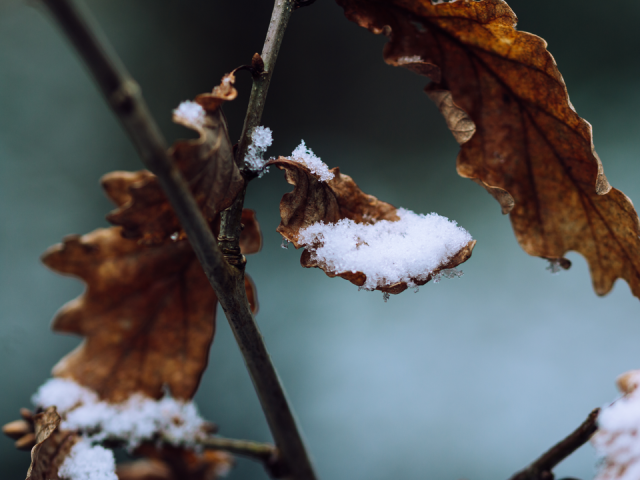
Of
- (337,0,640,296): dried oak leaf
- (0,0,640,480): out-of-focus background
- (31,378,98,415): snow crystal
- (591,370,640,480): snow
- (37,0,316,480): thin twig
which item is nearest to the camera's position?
(37,0,316,480): thin twig

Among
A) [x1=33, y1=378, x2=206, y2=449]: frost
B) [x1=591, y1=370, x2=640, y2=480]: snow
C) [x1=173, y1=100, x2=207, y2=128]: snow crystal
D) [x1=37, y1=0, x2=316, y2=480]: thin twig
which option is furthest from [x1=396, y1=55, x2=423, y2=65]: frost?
[x1=33, y1=378, x2=206, y2=449]: frost

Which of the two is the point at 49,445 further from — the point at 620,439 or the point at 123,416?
the point at 620,439

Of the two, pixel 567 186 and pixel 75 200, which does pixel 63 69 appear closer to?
pixel 75 200

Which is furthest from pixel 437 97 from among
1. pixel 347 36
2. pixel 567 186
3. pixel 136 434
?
pixel 347 36

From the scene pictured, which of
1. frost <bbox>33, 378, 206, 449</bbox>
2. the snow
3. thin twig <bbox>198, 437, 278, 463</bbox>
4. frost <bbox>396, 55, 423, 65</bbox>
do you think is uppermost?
frost <bbox>396, 55, 423, 65</bbox>

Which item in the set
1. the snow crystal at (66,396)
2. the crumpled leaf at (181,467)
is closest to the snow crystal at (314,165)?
the snow crystal at (66,396)

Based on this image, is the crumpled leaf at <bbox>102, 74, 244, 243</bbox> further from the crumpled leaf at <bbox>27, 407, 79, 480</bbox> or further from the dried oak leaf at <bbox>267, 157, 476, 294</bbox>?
the crumpled leaf at <bbox>27, 407, 79, 480</bbox>

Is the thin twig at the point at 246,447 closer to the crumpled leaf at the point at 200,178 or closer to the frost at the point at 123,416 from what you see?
the frost at the point at 123,416
